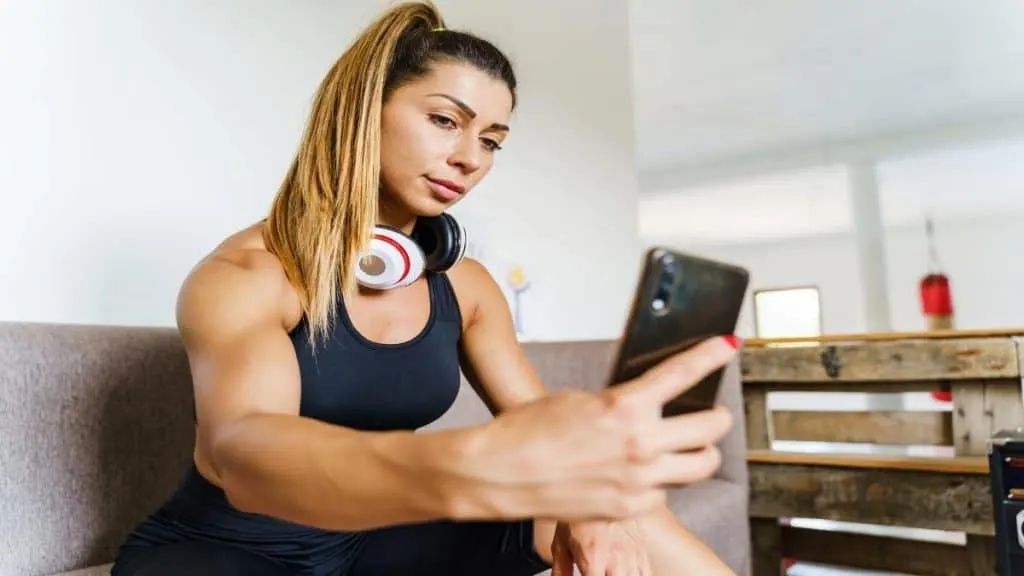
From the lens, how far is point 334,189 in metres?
0.79

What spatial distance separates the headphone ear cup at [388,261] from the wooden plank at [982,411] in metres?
1.50

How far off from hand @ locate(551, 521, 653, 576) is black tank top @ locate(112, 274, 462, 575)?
0.22 meters

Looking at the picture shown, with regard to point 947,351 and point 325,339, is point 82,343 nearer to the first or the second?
point 325,339

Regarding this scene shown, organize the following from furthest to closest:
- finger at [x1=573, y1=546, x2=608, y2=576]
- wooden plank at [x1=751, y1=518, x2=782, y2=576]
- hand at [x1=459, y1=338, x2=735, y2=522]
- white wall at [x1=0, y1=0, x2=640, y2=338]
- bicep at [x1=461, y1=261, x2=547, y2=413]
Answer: wooden plank at [x1=751, y1=518, x2=782, y2=576]
white wall at [x1=0, y1=0, x2=640, y2=338]
bicep at [x1=461, y1=261, x2=547, y2=413]
finger at [x1=573, y1=546, x2=608, y2=576]
hand at [x1=459, y1=338, x2=735, y2=522]

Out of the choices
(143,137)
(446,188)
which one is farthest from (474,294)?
(143,137)

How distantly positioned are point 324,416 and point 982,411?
1.58m

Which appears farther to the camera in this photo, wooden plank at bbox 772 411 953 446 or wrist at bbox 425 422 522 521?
wooden plank at bbox 772 411 953 446

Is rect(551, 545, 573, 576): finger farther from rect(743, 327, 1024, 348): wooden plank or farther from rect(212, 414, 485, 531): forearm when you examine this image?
rect(743, 327, 1024, 348): wooden plank

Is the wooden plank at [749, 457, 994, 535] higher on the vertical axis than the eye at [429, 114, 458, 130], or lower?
lower

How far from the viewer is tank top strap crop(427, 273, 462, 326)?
0.89 meters

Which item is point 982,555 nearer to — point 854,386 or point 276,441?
point 854,386

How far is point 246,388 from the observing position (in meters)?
0.57

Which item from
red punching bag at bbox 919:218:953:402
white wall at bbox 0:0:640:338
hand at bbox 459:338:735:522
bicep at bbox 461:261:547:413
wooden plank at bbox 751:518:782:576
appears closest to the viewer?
hand at bbox 459:338:735:522

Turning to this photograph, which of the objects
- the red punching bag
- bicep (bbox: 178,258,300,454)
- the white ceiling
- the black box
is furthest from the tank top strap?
the red punching bag
